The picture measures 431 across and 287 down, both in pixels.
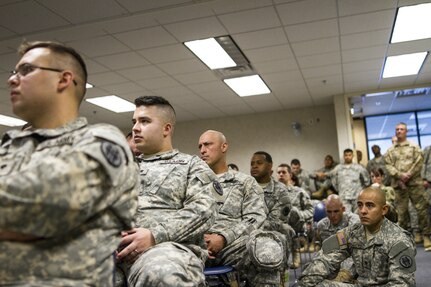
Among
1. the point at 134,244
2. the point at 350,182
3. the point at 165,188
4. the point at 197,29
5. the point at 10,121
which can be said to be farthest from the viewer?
the point at 10,121

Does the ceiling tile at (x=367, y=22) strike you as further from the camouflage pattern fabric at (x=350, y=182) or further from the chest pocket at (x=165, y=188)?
the chest pocket at (x=165, y=188)

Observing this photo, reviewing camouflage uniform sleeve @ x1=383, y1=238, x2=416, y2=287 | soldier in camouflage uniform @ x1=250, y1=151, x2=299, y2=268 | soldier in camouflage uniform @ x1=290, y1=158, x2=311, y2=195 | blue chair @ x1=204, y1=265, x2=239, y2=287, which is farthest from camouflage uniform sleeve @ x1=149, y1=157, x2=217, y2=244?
soldier in camouflage uniform @ x1=290, y1=158, x2=311, y2=195

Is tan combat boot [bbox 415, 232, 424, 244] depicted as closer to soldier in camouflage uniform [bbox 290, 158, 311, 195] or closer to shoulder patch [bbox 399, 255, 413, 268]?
soldier in camouflage uniform [bbox 290, 158, 311, 195]

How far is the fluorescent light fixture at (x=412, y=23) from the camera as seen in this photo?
4512 mm

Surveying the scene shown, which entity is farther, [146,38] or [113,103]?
[113,103]

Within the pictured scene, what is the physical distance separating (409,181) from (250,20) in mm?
3329

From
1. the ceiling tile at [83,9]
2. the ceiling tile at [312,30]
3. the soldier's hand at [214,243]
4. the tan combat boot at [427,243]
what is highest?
the ceiling tile at [312,30]

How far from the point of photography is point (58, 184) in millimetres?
1038

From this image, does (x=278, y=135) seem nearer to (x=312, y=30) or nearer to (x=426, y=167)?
(x=426, y=167)

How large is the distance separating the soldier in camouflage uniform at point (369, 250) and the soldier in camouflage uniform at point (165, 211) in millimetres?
1144

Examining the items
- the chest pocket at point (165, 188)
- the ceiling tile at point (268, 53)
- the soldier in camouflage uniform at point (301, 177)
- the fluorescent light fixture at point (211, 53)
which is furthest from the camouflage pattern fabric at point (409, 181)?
the chest pocket at point (165, 188)

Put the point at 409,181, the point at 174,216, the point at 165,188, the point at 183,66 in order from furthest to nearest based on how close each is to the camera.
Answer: the point at 409,181, the point at 183,66, the point at 165,188, the point at 174,216

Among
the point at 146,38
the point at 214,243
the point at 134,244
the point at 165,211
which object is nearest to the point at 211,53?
the point at 146,38

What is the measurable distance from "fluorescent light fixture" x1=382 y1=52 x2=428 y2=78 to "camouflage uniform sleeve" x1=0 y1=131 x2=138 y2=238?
578 cm
